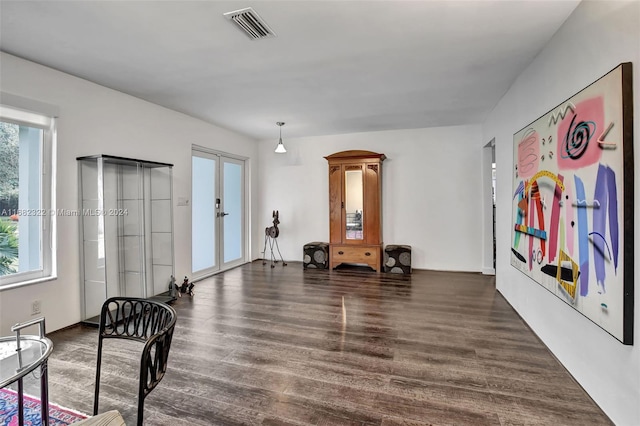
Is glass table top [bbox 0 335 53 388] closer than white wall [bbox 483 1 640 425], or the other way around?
glass table top [bbox 0 335 53 388]

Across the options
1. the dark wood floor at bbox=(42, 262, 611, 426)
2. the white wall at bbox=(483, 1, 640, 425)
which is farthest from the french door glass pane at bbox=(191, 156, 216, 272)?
the white wall at bbox=(483, 1, 640, 425)

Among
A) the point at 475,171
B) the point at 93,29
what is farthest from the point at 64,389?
the point at 475,171

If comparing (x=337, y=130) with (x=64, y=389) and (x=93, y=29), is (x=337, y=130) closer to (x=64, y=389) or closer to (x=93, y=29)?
(x=93, y=29)

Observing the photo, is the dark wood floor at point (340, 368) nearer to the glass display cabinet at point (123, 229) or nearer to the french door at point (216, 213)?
the glass display cabinet at point (123, 229)

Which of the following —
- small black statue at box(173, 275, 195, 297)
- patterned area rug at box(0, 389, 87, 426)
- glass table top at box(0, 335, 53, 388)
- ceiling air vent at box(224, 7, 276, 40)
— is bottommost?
patterned area rug at box(0, 389, 87, 426)

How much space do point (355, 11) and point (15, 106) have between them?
3053 millimetres

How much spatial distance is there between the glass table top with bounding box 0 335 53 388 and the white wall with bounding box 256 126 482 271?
16.5 ft

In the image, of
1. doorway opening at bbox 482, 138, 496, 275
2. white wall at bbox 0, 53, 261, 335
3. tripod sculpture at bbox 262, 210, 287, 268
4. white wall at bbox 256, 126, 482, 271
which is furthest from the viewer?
tripod sculpture at bbox 262, 210, 287, 268

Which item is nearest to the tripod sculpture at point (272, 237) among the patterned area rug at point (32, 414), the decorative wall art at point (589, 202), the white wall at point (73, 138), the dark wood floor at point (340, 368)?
the white wall at point (73, 138)

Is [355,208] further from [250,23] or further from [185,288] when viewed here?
[250,23]

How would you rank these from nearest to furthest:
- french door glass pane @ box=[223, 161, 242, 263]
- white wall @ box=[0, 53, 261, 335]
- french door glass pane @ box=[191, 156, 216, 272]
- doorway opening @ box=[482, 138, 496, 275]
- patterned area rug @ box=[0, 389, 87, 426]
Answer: patterned area rug @ box=[0, 389, 87, 426] < white wall @ box=[0, 53, 261, 335] < french door glass pane @ box=[191, 156, 216, 272] < doorway opening @ box=[482, 138, 496, 275] < french door glass pane @ box=[223, 161, 242, 263]

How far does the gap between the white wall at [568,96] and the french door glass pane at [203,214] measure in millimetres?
4485

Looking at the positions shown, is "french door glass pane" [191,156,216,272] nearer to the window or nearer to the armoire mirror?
the window

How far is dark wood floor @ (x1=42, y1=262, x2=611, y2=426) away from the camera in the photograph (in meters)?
1.88
